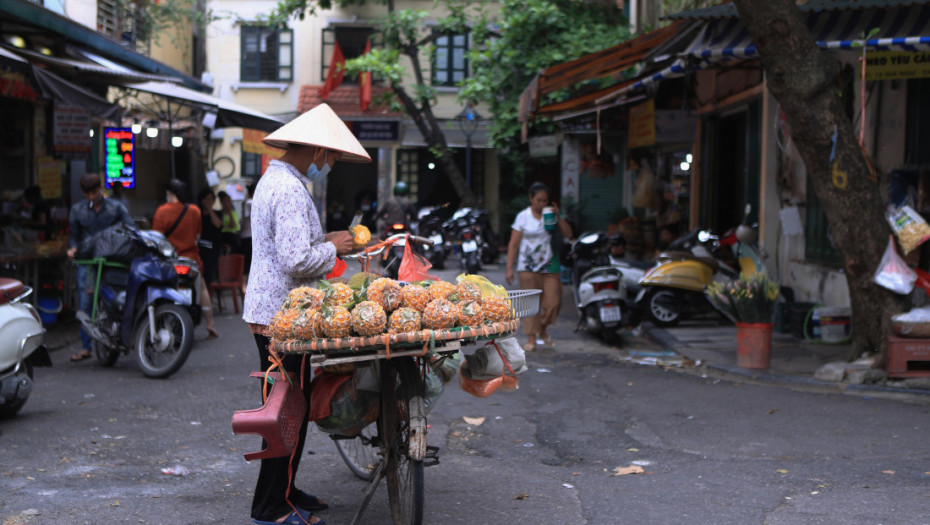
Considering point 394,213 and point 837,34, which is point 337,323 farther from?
point 394,213

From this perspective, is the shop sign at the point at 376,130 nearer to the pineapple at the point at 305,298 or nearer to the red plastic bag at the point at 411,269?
the red plastic bag at the point at 411,269

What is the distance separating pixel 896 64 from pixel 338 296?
6997mm

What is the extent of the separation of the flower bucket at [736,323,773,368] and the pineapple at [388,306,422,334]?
18.4ft

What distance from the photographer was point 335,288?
4156 millimetres

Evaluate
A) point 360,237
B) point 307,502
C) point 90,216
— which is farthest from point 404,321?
point 90,216

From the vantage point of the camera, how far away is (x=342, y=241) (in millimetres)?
Result: 4691

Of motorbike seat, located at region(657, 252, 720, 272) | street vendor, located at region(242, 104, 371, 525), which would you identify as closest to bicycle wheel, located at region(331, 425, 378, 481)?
street vendor, located at region(242, 104, 371, 525)

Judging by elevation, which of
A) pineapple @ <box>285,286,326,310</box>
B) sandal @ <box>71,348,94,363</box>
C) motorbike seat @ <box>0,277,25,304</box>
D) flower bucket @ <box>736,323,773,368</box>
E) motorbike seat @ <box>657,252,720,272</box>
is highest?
pineapple @ <box>285,286,326,310</box>

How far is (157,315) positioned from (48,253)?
351cm

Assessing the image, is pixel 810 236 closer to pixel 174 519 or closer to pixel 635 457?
pixel 635 457

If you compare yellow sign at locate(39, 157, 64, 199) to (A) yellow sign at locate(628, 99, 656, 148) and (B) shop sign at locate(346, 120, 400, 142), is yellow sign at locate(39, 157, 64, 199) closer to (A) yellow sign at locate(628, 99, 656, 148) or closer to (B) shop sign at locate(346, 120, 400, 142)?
(A) yellow sign at locate(628, 99, 656, 148)

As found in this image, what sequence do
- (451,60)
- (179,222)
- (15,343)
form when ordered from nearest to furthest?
(15,343) < (179,222) < (451,60)

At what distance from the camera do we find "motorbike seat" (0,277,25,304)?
669 cm

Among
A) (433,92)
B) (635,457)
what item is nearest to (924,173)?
(635,457)
